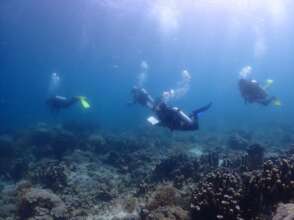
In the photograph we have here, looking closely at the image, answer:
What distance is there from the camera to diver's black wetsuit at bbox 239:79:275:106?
15847 mm

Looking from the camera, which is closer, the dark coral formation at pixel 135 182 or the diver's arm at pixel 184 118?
the dark coral formation at pixel 135 182

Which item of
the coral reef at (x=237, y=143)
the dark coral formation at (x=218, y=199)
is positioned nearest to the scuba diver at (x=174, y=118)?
the dark coral formation at (x=218, y=199)

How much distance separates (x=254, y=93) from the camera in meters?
15.9

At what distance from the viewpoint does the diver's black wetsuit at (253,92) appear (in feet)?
52.0

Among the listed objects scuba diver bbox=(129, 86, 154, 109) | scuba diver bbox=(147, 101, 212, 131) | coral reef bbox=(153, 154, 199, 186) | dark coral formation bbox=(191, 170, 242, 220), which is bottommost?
dark coral formation bbox=(191, 170, 242, 220)

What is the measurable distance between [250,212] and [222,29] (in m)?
64.9

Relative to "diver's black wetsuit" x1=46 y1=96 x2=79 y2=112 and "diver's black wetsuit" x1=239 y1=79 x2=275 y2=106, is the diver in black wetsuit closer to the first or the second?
"diver's black wetsuit" x1=239 y1=79 x2=275 y2=106

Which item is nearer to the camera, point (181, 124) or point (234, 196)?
point (234, 196)

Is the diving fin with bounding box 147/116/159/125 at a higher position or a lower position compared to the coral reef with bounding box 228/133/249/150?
lower

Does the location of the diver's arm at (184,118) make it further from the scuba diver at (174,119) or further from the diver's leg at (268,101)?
the diver's leg at (268,101)

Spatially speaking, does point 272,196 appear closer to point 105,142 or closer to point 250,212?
point 250,212

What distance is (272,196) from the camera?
6215 millimetres

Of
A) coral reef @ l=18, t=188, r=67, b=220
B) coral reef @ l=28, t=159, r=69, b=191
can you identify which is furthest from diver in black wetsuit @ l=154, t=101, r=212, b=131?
coral reef @ l=28, t=159, r=69, b=191

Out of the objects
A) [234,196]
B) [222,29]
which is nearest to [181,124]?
[234,196]
